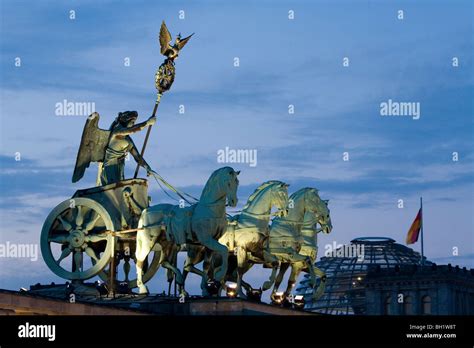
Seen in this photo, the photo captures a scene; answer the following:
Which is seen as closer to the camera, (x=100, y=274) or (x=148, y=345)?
(x=148, y=345)

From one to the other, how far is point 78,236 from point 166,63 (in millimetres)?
5825

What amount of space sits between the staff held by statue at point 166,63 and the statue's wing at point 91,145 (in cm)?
119

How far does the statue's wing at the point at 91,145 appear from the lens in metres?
49.3

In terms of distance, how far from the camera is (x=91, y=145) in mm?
49469

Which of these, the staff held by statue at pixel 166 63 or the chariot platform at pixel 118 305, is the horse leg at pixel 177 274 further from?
the staff held by statue at pixel 166 63

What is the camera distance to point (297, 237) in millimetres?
49781

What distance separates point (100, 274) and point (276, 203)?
5.81m

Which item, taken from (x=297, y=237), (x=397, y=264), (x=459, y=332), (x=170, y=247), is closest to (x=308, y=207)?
(x=297, y=237)

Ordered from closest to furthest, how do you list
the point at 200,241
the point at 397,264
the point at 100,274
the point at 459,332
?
the point at 459,332
the point at 200,241
the point at 100,274
the point at 397,264

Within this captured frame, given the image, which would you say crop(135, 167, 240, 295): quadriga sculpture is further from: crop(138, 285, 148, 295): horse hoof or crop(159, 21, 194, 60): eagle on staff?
crop(159, 21, 194, 60): eagle on staff

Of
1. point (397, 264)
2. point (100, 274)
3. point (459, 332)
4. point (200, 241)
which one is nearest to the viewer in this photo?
point (459, 332)

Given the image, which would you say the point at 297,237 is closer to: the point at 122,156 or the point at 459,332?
the point at 122,156

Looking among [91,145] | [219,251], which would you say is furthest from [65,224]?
[219,251]

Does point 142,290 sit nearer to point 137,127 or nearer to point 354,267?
point 137,127
